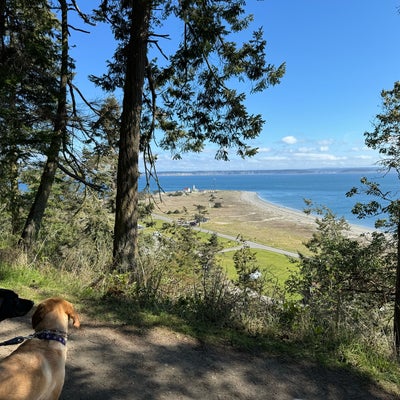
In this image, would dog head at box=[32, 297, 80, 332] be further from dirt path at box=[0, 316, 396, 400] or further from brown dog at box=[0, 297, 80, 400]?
dirt path at box=[0, 316, 396, 400]

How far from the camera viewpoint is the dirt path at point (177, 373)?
332cm

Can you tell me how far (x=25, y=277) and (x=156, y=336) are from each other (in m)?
2.72

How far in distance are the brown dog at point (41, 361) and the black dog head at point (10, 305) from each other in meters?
0.29

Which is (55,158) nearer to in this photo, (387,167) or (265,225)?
(387,167)

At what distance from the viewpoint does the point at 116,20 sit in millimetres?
8586

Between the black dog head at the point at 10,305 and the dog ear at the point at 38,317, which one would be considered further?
the black dog head at the point at 10,305

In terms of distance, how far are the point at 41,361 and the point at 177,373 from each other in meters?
1.51

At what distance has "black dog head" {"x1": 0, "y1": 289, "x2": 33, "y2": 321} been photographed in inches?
121

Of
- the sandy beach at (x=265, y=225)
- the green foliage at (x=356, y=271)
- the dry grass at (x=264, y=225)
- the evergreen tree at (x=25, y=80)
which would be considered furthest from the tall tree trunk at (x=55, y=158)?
the sandy beach at (x=265, y=225)

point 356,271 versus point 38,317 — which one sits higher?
point 38,317

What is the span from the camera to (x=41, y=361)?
8.48ft

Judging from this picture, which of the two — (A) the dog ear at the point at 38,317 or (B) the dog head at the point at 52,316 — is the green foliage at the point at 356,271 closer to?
(B) the dog head at the point at 52,316

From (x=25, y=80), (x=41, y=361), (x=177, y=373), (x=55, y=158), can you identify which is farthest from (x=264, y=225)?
(x=41, y=361)

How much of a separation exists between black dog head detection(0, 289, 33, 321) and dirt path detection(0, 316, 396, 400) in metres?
0.75
